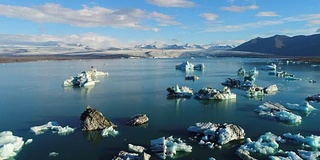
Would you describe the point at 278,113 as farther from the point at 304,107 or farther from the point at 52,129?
the point at 52,129

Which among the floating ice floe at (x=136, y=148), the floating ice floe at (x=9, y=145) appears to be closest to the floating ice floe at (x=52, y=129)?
the floating ice floe at (x=9, y=145)

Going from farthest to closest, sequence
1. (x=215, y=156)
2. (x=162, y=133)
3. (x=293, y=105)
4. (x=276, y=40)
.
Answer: (x=276, y=40), (x=293, y=105), (x=162, y=133), (x=215, y=156)

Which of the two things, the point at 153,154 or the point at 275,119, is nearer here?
the point at 153,154

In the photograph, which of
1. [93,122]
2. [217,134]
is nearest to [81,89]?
[93,122]

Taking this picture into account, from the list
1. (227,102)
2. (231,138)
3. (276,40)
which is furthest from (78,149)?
(276,40)

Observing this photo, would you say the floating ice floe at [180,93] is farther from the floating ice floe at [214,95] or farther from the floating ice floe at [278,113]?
the floating ice floe at [278,113]

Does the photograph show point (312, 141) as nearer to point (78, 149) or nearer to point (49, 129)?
point (78, 149)

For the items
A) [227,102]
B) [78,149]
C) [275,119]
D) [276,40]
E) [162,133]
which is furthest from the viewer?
[276,40]

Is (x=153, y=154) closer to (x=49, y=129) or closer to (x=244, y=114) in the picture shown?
(x=49, y=129)
